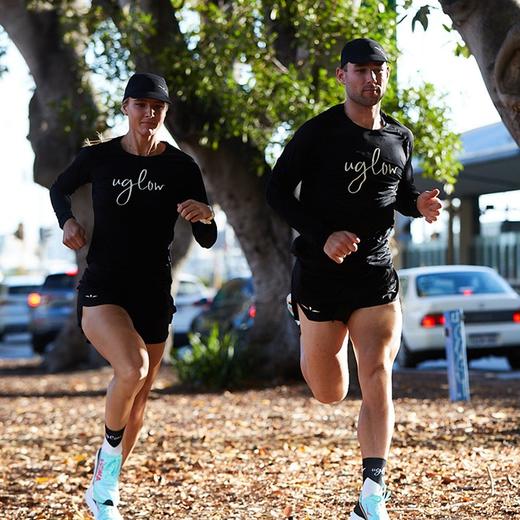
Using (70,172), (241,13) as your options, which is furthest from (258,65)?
(70,172)

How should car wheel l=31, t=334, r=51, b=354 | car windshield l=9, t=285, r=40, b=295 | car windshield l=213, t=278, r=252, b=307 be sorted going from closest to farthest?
1. car windshield l=213, t=278, r=252, b=307
2. car wheel l=31, t=334, r=51, b=354
3. car windshield l=9, t=285, r=40, b=295

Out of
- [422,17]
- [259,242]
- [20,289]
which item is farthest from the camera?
[20,289]

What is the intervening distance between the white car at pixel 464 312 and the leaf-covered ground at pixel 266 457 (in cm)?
275

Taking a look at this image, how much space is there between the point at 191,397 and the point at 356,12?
475 centimetres

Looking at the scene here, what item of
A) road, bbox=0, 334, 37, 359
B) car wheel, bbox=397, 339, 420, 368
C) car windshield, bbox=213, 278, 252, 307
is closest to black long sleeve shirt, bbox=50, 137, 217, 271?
car wheel, bbox=397, 339, 420, 368

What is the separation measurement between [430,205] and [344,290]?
0.57 metres

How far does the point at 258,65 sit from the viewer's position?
40.2 ft

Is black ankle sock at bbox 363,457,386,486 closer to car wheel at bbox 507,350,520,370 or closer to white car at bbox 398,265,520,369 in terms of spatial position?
white car at bbox 398,265,520,369

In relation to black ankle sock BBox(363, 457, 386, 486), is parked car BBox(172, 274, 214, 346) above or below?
below

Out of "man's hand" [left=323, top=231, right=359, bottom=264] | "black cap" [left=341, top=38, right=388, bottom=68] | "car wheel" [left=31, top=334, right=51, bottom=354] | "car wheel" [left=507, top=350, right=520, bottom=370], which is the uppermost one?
"black cap" [left=341, top=38, right=388, bottom=68]

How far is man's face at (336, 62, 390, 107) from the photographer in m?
5.59

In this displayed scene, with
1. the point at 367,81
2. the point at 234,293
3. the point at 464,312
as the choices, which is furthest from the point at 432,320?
the point at 367,81

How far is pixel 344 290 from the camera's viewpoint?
5.66m

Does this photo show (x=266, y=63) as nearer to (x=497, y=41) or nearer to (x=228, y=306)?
(x=497, y=41)
